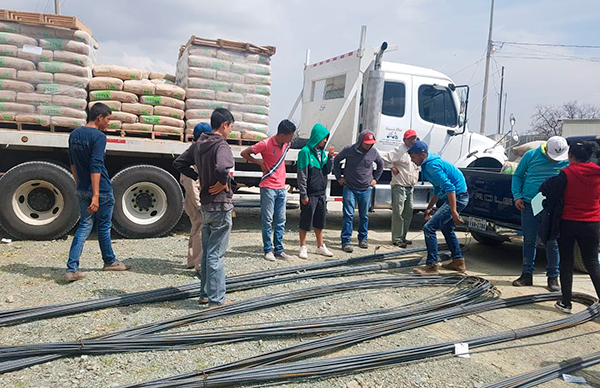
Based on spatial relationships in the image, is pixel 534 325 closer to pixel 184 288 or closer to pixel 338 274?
pixel 338 274

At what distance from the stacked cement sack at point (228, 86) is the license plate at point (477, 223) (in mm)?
3386

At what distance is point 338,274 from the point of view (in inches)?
207

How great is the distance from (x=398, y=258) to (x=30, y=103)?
17.8ft

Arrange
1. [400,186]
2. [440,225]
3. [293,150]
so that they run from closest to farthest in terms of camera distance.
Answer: [440,225] → [400,186] → [293,150]

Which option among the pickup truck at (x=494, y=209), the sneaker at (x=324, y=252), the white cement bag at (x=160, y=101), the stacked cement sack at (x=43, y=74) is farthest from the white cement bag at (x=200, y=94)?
the pickup truck at (x=494, y=209)

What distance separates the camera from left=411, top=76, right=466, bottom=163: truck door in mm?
8305

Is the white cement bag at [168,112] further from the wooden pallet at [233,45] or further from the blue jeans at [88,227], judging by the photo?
the blue jeans at [88,227]

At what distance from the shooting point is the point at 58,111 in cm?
621

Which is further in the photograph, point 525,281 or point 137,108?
point 137,108

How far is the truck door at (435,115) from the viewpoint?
27.2 ft

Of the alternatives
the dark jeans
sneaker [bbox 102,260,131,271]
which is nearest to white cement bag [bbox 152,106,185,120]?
sneaker [bbox 102,260,131,271]

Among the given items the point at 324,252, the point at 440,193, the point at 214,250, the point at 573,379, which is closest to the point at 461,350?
the point at 573,379

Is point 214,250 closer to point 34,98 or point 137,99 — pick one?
point 137,99

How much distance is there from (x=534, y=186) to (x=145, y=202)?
5242 mm
